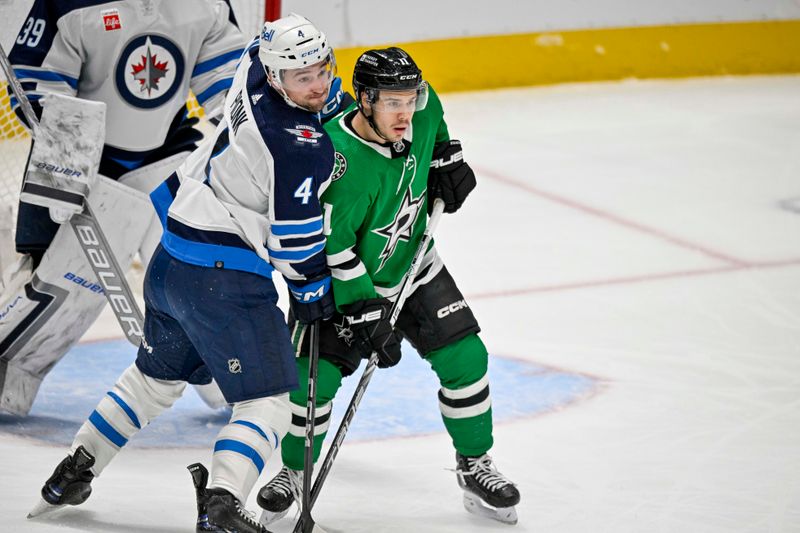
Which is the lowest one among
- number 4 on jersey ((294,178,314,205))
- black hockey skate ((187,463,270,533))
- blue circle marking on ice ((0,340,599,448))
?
blue circle marking on ice ((0,340,599,448))

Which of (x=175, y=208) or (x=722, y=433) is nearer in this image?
(x=175, y=208)

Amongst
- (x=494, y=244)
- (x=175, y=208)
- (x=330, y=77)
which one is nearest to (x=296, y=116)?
(x=330, y=77)

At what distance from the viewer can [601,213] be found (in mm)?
5398

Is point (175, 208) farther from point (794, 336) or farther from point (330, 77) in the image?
point (794, 336)

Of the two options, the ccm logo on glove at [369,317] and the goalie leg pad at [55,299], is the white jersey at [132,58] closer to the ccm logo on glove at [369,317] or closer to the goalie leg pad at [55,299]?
the goalie leg pad at [55,299]

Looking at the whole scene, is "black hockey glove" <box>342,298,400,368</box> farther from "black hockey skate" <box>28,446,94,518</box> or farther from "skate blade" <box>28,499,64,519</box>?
"skate blade" <box>28,499,64,519</box>

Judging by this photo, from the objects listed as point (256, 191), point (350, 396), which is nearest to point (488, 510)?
point (350, 396)

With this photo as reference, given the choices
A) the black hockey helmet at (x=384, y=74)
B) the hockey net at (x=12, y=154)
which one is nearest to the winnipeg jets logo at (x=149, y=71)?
the hockey net at (x=12, y=154)

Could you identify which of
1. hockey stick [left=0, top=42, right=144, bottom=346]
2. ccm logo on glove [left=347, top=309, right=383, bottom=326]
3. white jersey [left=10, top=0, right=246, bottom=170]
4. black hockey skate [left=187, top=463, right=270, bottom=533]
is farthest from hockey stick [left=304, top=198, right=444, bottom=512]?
white jersey [left=10, top=0, right=246, bottom=170]

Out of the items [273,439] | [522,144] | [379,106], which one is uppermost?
[379,106]

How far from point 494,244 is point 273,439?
2586 millimetres

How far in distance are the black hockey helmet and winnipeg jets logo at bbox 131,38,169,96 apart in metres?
0.84

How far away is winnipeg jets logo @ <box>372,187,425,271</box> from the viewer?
272 centimetres

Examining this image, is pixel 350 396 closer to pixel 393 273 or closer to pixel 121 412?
pixel 393 273
